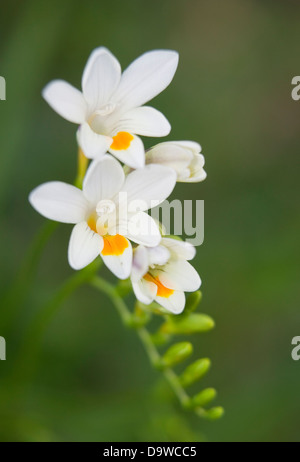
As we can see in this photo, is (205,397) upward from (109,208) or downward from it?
downward

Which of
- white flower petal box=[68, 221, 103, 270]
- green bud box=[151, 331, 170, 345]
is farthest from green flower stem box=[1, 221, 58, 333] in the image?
green bud box=[151, 331, 170, 345]

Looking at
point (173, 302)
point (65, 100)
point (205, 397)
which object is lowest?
point (205, 397)

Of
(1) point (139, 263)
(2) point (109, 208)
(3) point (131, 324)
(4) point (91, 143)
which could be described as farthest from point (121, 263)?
(3) point (131, 324)

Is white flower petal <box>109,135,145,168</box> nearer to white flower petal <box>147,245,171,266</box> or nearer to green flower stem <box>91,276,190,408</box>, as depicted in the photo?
white flower petal <box>147,245,171,266</box>

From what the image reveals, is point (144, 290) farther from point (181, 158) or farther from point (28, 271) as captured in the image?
point (28, 271)

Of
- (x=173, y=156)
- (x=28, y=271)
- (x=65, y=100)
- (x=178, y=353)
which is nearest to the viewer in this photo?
(x=65, y=100)

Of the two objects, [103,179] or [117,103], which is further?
[117,103]
